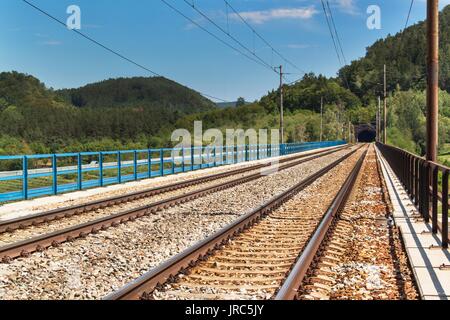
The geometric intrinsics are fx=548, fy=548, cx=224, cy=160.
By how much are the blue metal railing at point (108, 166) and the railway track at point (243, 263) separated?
7.64 metres

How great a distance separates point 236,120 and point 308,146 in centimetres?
7461

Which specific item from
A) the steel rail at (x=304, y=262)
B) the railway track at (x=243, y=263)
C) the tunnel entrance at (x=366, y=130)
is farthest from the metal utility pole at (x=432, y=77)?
the tunnel entrance at (x=366, y=130)

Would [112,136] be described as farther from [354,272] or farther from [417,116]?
[354,272]

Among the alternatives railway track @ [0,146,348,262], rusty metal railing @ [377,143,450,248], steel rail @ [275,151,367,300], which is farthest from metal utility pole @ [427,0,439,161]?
railway track @ [0,146,348,262]

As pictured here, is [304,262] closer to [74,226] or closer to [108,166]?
[74,226]

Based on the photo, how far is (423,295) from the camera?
6023 millimetres

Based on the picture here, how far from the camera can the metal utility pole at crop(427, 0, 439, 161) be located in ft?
42.0

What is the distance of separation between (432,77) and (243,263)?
7541mm

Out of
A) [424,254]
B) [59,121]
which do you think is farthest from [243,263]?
[59,121]

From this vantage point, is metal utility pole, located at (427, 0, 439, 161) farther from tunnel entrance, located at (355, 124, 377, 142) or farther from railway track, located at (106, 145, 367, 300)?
tunnel entrance, located at (355, 124, 377, 142)

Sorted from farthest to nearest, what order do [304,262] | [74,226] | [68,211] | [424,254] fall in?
[68,211], [74,226], [424,254], [304,262]

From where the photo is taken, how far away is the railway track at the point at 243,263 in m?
6.30

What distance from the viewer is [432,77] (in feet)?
42.1
